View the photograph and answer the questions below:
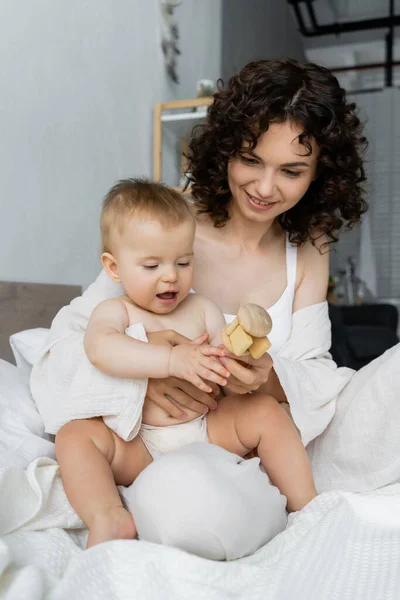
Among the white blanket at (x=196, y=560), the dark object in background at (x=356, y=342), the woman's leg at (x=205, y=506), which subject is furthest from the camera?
the dark object in background at (x=356, y=342)

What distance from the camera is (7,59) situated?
1.68 m

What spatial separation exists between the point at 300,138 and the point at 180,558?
888 mm

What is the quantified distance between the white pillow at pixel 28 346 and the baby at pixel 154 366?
14.8 inches

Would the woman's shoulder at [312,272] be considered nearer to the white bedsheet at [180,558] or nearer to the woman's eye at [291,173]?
the woman's eye at [291,173]

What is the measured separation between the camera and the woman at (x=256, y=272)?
2.54 ft

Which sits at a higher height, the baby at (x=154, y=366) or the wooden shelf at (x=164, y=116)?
the wooden shelf at (x=164, y=116)

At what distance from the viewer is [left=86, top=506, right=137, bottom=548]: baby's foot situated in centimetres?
81

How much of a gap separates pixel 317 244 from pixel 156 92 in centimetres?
157

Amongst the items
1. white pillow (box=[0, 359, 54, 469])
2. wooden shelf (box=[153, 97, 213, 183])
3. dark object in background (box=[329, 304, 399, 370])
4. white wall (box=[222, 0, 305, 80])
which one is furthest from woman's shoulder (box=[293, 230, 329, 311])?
white wall (box=[222, 0, 305, 80])

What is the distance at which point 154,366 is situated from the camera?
96 cm

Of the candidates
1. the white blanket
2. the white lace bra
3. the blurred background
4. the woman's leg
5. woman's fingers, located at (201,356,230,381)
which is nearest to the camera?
the white blanket

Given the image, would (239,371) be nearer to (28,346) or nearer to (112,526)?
(112,526)

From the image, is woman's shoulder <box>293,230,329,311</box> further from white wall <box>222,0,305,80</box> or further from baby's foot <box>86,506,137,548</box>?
white wall <box>222,0,305,80</box>

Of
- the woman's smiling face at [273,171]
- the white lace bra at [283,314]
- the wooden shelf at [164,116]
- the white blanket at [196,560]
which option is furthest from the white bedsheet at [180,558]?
the wooden shelf at [164,116]
